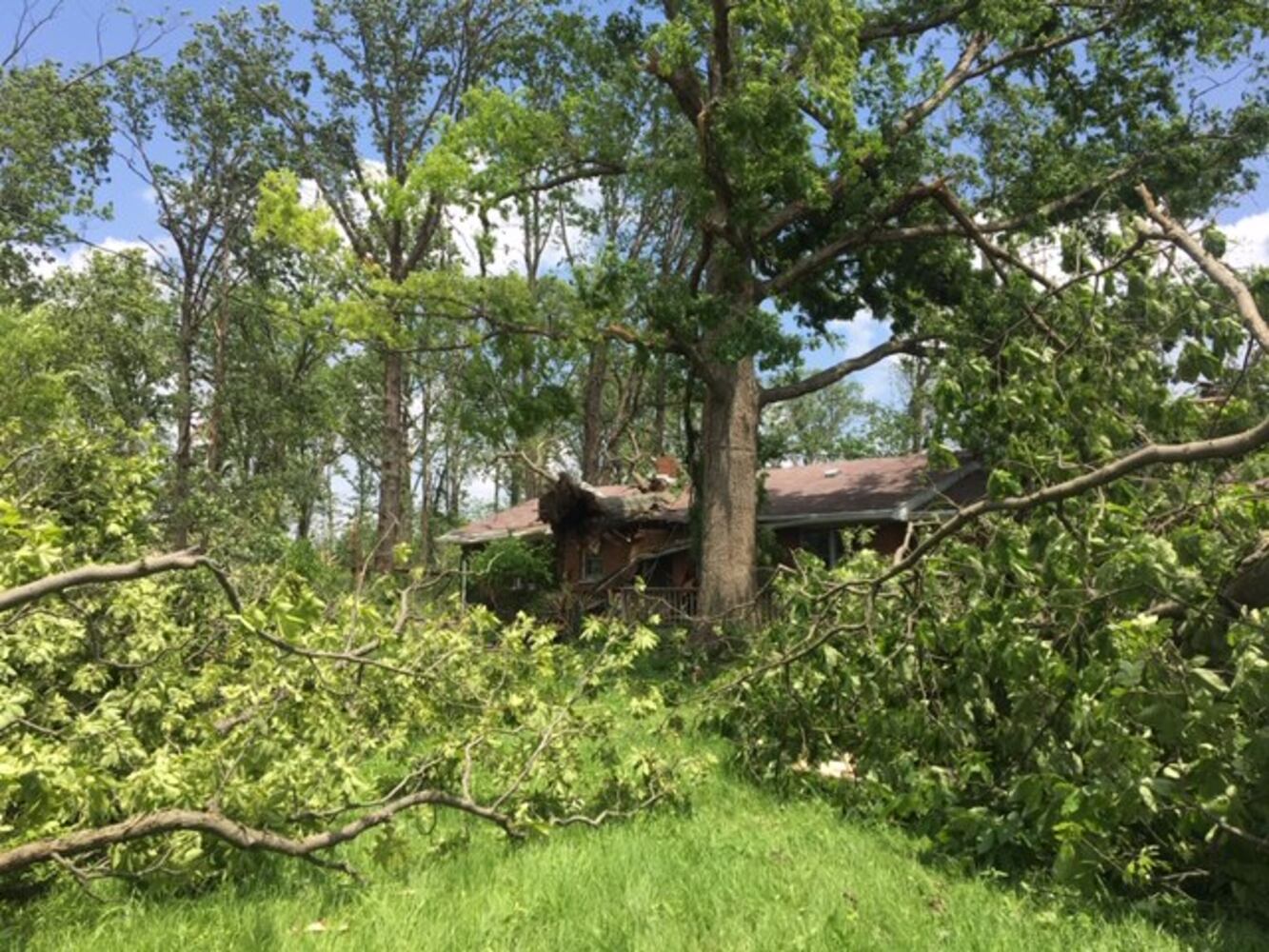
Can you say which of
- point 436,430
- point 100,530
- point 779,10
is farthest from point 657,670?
point 436,430

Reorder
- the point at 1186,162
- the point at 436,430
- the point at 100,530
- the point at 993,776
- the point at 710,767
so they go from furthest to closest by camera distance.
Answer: the point at 436,430
the point at 1186,162
the point at 100,530
the point at 710,767
the point at 993,776

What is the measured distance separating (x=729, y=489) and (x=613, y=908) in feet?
35.6

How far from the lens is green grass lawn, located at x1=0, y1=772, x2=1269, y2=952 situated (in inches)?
135

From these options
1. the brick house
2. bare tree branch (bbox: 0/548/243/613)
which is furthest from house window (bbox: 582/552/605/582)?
bare tree branch (bbox: 0/548/243/613)

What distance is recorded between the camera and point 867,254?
16.0m

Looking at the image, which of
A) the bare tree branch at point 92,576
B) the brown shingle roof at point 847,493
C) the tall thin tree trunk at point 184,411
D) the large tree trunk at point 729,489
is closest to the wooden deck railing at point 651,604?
the large tree trunk at point 729,489

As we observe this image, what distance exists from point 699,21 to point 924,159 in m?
4.26

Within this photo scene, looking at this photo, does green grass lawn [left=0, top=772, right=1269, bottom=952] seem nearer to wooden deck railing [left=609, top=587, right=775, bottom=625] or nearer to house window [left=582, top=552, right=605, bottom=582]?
wooden deck railing [left=609, top=587, right=775, bottom=625]

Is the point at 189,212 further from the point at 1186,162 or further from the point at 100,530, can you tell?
the point at 1186,162

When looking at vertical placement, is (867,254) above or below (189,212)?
below

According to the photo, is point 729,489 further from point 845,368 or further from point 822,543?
point 822,543

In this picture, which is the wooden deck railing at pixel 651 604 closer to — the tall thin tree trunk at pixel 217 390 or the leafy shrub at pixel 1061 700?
the leafy shrub at pixel 1061 700

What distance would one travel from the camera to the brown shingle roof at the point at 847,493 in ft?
57.2

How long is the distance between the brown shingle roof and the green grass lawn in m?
11.0
